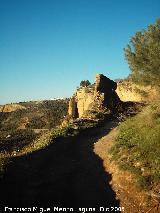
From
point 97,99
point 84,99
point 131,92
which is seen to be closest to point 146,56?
point 97,99

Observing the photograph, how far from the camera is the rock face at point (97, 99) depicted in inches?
1251

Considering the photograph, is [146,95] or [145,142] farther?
[146,95]

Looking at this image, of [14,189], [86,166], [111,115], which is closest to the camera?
[14,189]

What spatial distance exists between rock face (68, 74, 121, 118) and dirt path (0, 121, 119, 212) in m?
13.3

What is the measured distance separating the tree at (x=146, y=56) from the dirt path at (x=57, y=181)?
904 centimetres

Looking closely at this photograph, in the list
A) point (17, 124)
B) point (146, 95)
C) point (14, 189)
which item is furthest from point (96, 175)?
point (17, 124)

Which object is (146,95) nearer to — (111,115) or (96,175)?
(111,115)

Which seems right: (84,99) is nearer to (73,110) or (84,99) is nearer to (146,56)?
(73,110)

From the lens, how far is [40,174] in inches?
544

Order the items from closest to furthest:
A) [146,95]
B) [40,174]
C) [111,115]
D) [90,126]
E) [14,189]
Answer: [14,189]
[40,174]
[90,126]
[111,115]
[146,95]

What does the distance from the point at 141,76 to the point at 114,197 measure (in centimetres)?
1538

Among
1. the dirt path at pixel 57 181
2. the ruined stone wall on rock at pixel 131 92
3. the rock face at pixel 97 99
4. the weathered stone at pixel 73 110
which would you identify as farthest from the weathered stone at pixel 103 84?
the dirt path at pixel 57 181

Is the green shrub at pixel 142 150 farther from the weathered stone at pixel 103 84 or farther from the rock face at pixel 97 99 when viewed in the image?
the weathered stone at pixel 103 84

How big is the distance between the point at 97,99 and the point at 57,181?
20.2 metres
